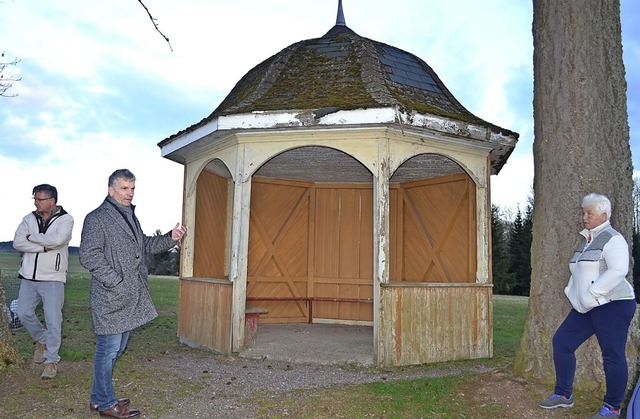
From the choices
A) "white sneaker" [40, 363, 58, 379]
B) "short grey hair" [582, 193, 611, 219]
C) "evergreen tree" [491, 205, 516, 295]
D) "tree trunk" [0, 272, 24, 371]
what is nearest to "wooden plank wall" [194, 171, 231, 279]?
"tree trunk" [0, 272, 24, 371]

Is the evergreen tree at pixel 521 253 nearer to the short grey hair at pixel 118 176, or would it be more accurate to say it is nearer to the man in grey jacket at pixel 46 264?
the man in grey jacket at pixel 46 264

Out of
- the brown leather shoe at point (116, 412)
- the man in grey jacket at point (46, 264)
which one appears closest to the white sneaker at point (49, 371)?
the man in grey jacket at point (46, 264)

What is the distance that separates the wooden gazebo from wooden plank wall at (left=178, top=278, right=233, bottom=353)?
0.09 feet

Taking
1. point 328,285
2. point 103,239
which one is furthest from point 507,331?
point 103,239

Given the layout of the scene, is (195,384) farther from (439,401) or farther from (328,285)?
(328,285)

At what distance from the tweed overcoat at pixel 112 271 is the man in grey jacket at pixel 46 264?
1429mm

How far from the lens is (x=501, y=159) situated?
8602mm

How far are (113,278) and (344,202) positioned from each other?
22.9 ft

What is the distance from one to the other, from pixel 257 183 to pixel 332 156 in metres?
2.09

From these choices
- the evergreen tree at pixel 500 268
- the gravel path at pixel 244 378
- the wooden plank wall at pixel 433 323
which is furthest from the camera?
the evergreen tree at pixel 500 268

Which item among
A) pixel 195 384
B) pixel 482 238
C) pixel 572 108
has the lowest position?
pixel 195 384

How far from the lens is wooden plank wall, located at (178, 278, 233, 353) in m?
7.27

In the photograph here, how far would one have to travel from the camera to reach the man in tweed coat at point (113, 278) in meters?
4.03

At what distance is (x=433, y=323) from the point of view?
710cm
